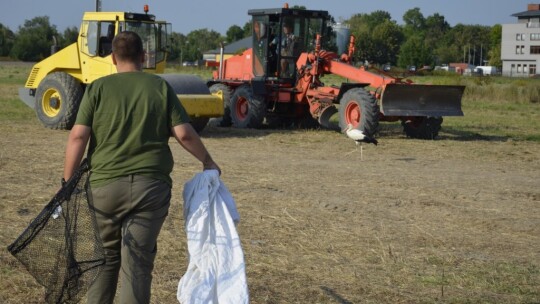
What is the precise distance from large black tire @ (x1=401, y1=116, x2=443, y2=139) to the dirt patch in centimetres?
154

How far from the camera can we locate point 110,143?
4992 millimetres

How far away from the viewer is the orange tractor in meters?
Result: 16.7

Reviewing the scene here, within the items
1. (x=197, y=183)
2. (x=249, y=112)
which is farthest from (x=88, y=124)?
(x=249, y=112)

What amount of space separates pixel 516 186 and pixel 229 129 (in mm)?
8237

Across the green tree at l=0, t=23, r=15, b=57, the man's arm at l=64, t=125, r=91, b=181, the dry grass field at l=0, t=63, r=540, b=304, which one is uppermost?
the green tree at l=0, t=23, r=15, b=57

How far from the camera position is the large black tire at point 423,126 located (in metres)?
17.4

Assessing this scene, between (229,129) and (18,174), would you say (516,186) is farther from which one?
(229,129)

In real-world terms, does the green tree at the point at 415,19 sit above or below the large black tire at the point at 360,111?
above

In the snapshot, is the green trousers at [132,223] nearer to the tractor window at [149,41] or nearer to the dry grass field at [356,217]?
the dry grass field at [356,217]

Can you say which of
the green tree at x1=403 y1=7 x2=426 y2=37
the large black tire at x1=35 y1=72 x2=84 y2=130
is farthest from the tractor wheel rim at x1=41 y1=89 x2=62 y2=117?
the green tree at x1=403 y1=7 x2=426 y2=37

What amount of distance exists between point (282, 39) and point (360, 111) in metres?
3.35

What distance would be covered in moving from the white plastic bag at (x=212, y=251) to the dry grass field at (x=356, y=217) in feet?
3.90

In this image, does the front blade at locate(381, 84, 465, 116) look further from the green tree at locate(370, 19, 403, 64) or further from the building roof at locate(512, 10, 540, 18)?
the building roof at locate(512, 10, 540, 18)

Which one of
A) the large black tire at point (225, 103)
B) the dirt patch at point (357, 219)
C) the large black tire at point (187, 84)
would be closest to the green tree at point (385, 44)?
the large black tire at point (225, 103)
